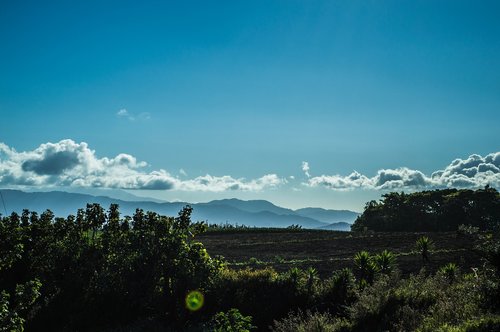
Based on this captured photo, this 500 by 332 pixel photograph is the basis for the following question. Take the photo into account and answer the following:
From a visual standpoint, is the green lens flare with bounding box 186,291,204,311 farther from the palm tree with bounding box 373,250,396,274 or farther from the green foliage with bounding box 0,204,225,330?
the palm tree with bounding box 373,250,396,274

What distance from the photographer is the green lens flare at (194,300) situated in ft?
54.9

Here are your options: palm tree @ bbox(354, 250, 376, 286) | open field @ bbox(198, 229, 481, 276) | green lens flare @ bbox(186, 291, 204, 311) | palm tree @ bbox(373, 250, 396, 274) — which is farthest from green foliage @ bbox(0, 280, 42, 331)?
open field @ bbox(198, 229, 481, 276)

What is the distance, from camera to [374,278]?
18047mm

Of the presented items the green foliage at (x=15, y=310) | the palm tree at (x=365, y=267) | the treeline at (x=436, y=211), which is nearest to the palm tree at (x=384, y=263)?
the palm tree at (x=365, y=267)

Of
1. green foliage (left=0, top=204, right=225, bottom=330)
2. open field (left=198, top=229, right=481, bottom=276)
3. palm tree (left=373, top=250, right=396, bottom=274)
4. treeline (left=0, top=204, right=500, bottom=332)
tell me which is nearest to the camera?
treeline (left=0, top=204, right=500, bottom=332)

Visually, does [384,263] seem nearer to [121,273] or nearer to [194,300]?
[194,300]

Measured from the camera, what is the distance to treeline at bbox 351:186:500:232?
57.2m

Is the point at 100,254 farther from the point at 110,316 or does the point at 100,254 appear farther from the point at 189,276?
the point at 189,276

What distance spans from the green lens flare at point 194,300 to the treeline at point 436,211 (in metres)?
46.7

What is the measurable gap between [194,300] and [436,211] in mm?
54007

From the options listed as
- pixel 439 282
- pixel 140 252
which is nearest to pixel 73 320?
pixel 140 252

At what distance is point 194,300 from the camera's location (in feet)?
55.2

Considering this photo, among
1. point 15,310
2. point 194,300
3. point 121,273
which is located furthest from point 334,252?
point 15,310

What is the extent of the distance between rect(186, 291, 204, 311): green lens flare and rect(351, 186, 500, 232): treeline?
46.7m
